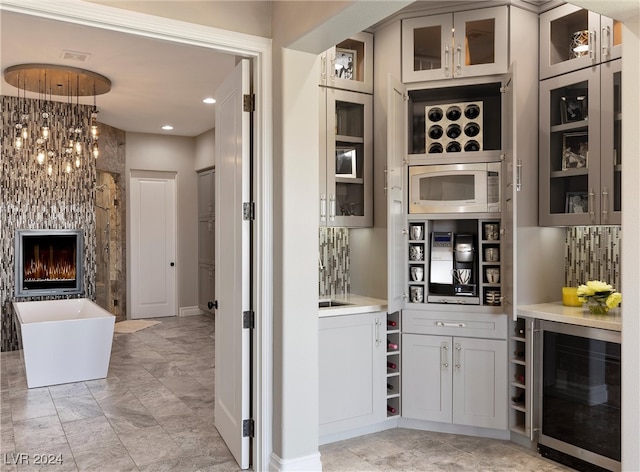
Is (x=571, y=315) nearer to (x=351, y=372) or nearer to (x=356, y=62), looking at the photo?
(x=351, y=372)

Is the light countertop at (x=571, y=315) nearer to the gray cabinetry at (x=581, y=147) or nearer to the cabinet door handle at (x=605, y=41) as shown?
the gray cabinetry at (x=581, y=147)

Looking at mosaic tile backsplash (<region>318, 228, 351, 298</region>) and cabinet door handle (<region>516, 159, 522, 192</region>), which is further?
mosaic tile backsplash (<region>318, 228, 351, 298</region>)

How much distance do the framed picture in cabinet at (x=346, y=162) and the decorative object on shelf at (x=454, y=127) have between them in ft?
1.73

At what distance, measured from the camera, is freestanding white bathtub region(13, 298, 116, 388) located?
469 cm

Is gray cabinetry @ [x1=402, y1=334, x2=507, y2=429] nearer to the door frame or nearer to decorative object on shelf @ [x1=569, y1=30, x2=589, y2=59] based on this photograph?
the door frame

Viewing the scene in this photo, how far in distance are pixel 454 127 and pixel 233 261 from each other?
1780mm

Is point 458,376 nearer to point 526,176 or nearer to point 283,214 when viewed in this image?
point 526,176

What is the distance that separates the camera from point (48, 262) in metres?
6.51

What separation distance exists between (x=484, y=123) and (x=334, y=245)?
1.40 meters

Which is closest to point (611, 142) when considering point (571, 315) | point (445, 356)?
point (571, 315)

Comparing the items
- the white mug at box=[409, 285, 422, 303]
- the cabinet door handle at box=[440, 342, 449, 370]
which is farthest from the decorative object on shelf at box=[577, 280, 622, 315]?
the white mug at box=[409, 285, 422, 303]

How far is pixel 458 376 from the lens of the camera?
354 cm

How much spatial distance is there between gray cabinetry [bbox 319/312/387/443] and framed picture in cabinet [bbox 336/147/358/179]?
3.32 ft

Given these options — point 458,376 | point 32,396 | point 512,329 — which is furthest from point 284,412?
point 32,396
